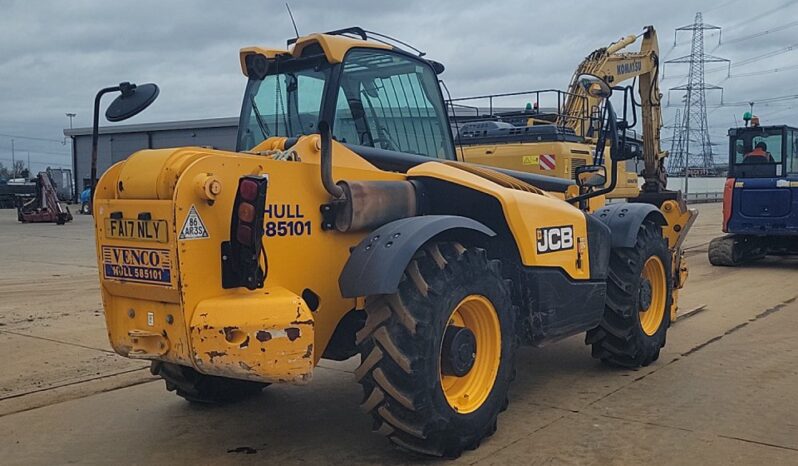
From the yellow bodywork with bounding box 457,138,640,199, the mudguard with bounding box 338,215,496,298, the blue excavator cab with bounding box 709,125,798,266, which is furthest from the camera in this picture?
the blue excavator cab with bounding box 709,125,798,266

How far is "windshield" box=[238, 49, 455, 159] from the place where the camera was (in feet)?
16.1

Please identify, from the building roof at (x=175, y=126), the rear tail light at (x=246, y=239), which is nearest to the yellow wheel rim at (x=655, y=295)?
the rear tail light at (x=246, y=239)

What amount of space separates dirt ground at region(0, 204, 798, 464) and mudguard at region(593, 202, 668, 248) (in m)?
1.08

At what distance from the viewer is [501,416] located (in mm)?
5176

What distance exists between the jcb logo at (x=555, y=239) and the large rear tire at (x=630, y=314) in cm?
96

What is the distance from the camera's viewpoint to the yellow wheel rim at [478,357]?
4582mm

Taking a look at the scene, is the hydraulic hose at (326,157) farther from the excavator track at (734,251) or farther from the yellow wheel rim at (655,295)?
the excavator track at (734,251)

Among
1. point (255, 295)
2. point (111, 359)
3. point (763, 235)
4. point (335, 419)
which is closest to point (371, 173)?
point (255, 295)

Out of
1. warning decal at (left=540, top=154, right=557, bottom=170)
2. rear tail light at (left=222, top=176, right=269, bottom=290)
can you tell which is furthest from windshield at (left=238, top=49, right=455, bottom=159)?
warning decal at (left=540, top=154, right=557, bottom=170)

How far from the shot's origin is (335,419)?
5.22 m

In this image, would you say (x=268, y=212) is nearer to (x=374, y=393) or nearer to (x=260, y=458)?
(x=374, y=393)

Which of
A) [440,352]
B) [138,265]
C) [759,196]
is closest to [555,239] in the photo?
[440,352]

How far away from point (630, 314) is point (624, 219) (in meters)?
0.80

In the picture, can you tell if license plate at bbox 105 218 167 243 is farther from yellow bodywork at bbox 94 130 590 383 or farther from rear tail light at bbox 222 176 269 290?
rear tail light at bbox 222 176 269 290
